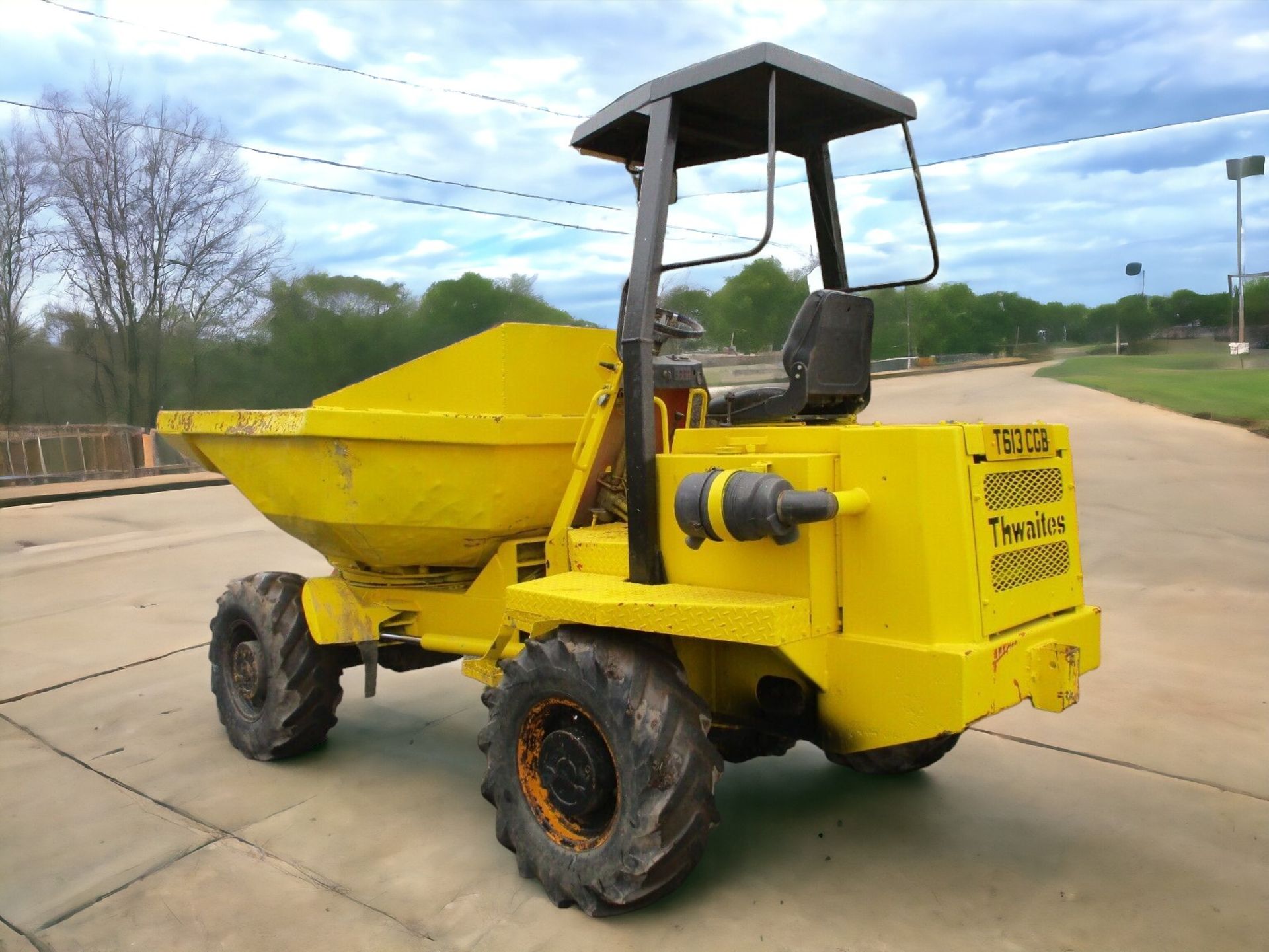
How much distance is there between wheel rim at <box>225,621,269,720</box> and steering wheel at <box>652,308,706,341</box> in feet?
8.26

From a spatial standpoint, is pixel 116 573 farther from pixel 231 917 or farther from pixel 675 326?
pixel 675 326

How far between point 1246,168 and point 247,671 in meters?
9.02

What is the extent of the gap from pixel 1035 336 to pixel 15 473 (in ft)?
58.5

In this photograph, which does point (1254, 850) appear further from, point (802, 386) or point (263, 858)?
point (263, 858)

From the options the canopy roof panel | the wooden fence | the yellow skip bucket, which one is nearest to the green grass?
the canopy roof panel

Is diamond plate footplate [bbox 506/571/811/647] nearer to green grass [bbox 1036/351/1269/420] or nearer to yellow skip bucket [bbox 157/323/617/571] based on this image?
yellow skip bucket [bbox 157/323/617/571]

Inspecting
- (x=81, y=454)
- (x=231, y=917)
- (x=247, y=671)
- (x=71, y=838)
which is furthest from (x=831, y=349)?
(x=81, y=454)

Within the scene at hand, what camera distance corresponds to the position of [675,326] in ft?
11.5

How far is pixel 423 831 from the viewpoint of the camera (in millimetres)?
3779

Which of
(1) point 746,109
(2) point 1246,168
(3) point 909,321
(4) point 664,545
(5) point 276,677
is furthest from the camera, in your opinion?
(2) point 1246,168

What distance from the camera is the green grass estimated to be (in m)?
11.4

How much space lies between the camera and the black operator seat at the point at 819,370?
3369 millimetres

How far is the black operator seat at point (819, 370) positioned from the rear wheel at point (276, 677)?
89.5 inches

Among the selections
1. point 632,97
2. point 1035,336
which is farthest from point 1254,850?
point 1035,336
